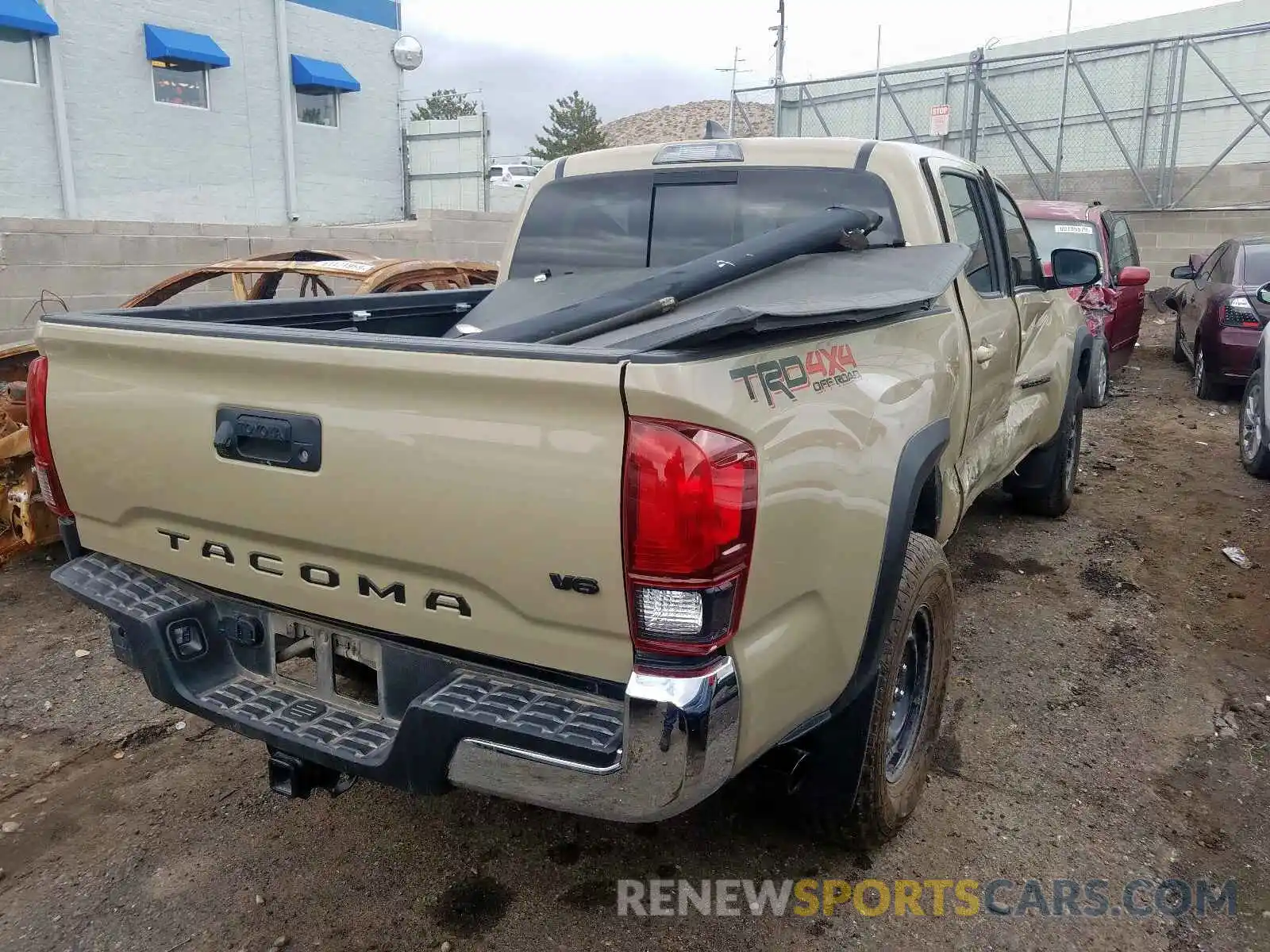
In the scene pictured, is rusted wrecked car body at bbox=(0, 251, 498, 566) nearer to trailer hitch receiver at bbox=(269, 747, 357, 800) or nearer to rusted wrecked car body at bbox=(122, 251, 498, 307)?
rusted wrecked car body at bbox=(122, 251, 498, 307)

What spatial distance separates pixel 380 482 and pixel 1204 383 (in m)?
9.71

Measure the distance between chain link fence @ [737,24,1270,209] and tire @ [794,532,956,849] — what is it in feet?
45.7

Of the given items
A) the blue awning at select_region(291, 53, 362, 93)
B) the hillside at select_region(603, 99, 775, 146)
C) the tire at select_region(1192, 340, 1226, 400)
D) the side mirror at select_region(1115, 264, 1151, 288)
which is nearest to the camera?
the side mirror at select_region(1115, 264, 1151, 288)

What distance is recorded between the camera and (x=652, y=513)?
1.90 m

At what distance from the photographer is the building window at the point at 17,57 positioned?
46.1ft

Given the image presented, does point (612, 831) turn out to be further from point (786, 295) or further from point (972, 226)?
point (972, 226)

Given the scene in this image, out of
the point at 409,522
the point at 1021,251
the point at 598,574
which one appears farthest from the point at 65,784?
the point at 1021,251

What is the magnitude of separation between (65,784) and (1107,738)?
368cm

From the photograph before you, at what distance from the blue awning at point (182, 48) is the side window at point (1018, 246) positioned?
49.8 ft

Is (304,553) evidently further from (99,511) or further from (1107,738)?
(1107,738)

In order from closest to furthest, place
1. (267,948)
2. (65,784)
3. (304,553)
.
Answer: (304,553)
(267,948)
(65,784)

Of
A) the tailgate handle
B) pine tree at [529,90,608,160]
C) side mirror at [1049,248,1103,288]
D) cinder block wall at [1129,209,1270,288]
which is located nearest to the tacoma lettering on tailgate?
the tailgate handle

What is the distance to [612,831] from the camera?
3092 millimetres

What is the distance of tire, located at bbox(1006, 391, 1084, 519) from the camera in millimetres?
5762
